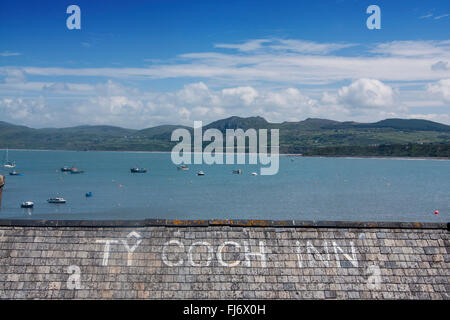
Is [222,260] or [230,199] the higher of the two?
[222,260]

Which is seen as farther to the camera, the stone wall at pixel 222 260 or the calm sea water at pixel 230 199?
the calm sea water at pixel 230 199

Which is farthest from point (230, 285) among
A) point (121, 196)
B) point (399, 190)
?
point (399, 190)

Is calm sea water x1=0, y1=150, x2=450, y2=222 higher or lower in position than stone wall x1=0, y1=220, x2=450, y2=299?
lower

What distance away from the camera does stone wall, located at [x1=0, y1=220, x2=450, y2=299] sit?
1216 centimetres

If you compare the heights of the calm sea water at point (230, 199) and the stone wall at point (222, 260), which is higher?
the stone wall at point (222, 260)

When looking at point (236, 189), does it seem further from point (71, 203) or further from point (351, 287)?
point (351, 287)

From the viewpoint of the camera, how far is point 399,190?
387ft

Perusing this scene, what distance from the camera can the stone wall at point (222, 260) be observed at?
12.2 meters

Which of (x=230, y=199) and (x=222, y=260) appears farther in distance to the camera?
(x=230, y=199)

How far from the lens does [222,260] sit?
12742 mm

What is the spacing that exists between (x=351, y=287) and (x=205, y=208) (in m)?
71.8

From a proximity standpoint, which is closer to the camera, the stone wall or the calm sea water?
the stone wall
